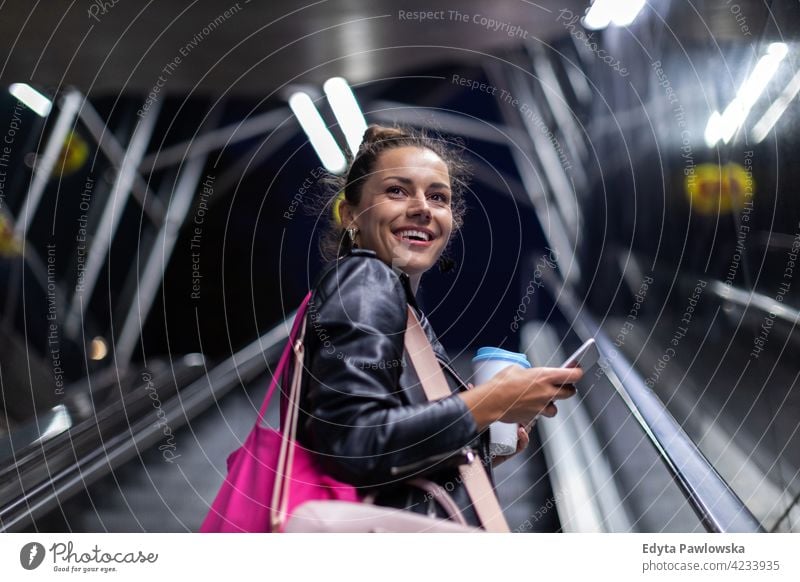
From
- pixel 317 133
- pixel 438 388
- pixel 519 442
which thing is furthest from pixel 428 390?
pixel 317 133

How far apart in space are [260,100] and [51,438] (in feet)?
3.88

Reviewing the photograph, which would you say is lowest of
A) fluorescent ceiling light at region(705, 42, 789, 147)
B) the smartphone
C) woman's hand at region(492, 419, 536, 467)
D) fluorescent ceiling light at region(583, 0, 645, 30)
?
woman's hand at region(492, 419, 536, 467)

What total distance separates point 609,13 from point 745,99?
1.61 feet

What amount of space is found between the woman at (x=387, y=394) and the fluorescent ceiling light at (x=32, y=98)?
1.19 metres

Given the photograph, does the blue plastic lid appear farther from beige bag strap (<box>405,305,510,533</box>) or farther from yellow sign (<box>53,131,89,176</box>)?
yellow sign (<box>53,131,89,176</box>)

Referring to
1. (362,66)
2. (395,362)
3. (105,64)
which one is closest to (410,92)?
(362,66)

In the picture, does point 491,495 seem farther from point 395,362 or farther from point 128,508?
point 128,508

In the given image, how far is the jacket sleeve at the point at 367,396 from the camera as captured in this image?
1061mm

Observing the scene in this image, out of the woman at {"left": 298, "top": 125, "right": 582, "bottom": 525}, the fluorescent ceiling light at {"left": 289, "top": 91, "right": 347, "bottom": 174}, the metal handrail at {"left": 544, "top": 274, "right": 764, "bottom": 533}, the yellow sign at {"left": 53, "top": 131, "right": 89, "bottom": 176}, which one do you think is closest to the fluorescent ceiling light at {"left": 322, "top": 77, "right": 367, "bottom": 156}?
the fluorescent ceiling light at {"left": 289, "top": 91, "right": 347, "bottom": 174}

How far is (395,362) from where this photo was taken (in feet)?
3.59

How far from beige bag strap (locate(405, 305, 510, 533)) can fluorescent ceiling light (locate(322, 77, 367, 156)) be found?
503 millimetres

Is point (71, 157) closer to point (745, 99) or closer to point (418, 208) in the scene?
point (418, 208)

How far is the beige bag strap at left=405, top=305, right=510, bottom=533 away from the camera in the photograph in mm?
1161
